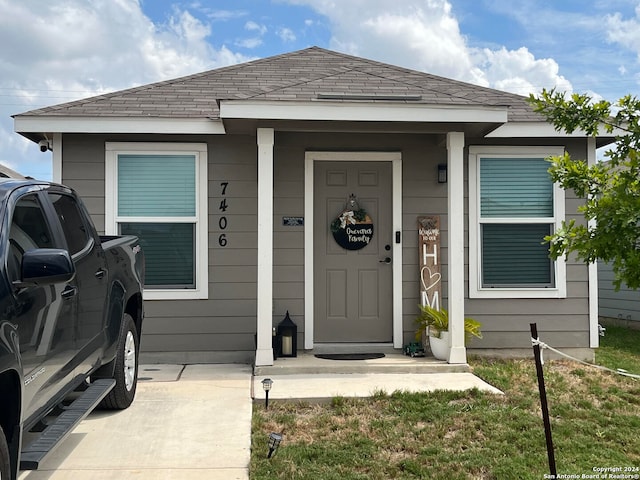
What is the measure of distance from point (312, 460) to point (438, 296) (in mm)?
3480

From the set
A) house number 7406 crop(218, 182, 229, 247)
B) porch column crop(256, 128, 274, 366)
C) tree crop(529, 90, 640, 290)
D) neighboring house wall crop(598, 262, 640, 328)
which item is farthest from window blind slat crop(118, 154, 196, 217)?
neighboring house wall crop(598, 262, 640, 328)

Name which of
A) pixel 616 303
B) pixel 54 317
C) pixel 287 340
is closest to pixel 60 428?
pixel 54 317

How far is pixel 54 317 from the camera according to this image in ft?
10.3

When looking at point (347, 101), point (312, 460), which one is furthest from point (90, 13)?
point (312, 460)

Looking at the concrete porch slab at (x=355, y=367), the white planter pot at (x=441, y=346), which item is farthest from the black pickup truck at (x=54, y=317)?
the white planter pot at (x=441, y=346)

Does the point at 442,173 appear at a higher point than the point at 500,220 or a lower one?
higher

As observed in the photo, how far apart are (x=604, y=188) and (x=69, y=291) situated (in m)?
2.81

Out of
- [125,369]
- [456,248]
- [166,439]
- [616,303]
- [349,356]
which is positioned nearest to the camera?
[166,439]

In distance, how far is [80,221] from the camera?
4.19 meters

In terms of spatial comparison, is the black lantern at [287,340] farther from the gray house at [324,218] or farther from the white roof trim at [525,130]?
the white roof trim at [525,130]

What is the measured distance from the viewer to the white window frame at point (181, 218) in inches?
268

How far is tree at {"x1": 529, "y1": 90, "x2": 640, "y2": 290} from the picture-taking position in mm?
2584

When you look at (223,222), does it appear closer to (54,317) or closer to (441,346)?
(441,346)

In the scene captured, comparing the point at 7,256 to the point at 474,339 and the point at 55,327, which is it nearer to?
the point at 55,327
